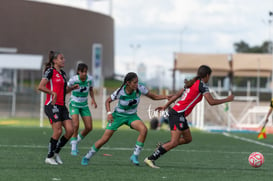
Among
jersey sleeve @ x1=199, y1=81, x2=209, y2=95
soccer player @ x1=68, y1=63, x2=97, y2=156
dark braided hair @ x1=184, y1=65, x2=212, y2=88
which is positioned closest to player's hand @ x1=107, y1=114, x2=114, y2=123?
dark braided hair @ x1=184, y1=65, x2=212, y2=88

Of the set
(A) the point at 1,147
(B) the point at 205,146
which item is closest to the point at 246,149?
(B) the point at 205,146

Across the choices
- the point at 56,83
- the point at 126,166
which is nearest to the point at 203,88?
the point at 126,166

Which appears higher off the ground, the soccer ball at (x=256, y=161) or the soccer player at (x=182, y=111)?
the soccer player at (x=182, y=111)

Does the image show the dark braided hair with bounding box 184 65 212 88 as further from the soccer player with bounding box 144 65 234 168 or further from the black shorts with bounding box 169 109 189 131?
the black shorts with bounding box 169 109 189 131

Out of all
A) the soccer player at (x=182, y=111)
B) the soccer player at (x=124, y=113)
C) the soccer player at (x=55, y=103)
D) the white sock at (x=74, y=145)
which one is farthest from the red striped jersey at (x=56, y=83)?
the white sock at (x=74, y=145)

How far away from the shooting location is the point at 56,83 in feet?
38.5

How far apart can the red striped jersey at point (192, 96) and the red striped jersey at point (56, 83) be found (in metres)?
2.06

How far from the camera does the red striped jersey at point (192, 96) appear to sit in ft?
37.8

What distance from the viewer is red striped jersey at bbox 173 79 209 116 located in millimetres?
11522

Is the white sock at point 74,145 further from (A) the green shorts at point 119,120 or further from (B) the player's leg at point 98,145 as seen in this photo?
(A) the green shorts at point 119,120

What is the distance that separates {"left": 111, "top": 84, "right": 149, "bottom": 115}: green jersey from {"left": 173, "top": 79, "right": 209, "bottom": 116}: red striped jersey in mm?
691

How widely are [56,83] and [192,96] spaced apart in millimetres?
2425

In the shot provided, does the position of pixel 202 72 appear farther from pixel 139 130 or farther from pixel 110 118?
pixel 110 118

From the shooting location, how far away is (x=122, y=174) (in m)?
10.3
